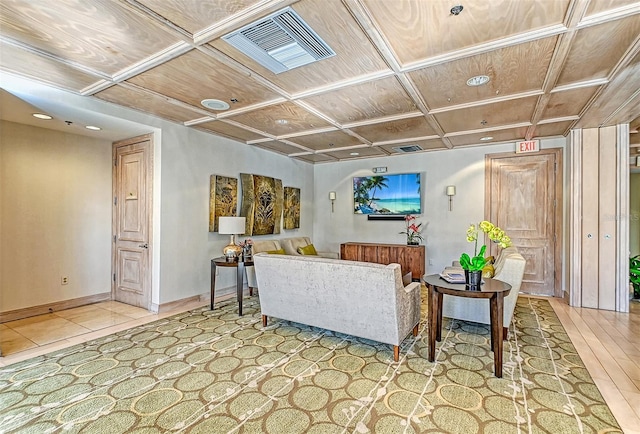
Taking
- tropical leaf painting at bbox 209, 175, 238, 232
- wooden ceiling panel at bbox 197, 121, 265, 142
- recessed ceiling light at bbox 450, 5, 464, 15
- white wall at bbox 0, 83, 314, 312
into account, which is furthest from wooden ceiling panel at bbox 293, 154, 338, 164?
recessed ceiling light at bbox 450, 5, 464, 15

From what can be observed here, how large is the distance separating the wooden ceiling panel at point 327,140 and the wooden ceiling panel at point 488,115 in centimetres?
151

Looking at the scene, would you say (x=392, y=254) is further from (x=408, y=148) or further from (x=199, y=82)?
(x=199, y=82)

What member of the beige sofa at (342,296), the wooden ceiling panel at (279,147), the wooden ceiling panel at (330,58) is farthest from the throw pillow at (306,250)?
the wooden ceiling panel at (330,58)

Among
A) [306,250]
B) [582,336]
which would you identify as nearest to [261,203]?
[306,250]

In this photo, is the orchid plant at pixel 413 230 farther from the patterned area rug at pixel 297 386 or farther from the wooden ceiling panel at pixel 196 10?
the wooden ceiling panel at pixel 196 10

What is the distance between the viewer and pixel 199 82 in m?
3.06

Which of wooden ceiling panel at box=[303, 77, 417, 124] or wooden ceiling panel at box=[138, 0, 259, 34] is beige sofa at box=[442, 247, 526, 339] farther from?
wooden ceiling panel at box=[138, 0, 259, 34]

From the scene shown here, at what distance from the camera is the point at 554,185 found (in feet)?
17.0

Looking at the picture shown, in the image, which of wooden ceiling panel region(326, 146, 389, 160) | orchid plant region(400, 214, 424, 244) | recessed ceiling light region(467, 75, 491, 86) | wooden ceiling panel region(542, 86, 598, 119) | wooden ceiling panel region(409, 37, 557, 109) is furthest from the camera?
orchid plant region(400, 214, 424, 244)

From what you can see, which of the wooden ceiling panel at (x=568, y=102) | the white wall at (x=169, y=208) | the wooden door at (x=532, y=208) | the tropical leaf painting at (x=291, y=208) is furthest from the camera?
the tropical leaf painting at (x=291, y=208)

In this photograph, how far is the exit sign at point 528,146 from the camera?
5227 millimetres

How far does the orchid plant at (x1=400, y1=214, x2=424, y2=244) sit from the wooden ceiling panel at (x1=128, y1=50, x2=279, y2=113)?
395cm

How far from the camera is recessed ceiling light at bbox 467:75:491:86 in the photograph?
2885mm

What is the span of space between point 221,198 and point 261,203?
0.94 metres
